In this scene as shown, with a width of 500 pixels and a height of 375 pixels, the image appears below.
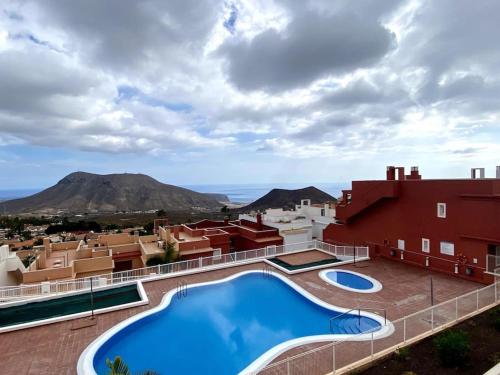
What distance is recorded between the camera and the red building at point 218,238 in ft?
71.7

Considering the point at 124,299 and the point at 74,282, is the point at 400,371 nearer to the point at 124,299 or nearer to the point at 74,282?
the point at 124,299

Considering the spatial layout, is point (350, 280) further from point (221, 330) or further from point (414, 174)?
point (414, 174)

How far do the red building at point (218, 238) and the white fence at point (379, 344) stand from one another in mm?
14815

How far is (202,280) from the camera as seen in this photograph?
48.0ft

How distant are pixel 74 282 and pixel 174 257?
765 cm

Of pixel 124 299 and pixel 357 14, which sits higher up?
pixel 357 14

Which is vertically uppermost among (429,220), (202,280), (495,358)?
(429,220)

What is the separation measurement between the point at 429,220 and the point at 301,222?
12.9 m

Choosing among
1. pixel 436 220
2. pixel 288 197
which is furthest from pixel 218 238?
pixel 288 197

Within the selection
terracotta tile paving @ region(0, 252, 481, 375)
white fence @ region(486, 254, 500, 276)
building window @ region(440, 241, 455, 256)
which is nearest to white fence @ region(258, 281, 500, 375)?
terracotta tile paving @ region(0, 252, 481, 375)

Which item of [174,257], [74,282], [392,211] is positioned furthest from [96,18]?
[392,211]

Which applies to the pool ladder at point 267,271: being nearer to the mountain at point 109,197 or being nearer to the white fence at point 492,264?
the white fence at point 492,264

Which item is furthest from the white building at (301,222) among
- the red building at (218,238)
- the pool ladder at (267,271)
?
the pool ladder at (267,271)

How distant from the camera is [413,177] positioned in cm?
1870
